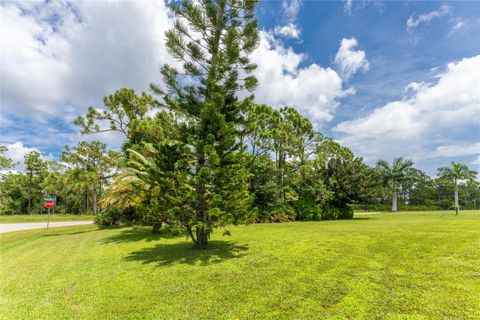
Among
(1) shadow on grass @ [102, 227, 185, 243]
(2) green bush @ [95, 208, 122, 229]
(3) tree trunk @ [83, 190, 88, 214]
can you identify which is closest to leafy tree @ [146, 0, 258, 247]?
(1) shadow on grass @ [102, 227, 185, 243]

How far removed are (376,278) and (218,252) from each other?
173 inches

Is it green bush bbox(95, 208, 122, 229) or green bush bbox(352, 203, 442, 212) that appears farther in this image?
green bush bbox(352, 203, 442, 212)

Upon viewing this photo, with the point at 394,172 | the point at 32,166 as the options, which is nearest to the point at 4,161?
the point at 32,166

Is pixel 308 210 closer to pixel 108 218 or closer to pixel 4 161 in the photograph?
pixel 108 218

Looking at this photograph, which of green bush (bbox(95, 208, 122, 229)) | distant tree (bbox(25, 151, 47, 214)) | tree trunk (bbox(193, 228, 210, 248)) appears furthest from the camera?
distant tree (bbox(25, 151, 47, 214))

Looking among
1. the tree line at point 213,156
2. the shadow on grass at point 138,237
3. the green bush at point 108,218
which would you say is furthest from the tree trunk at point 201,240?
the green bush at point 108,218

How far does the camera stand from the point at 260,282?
4793mm

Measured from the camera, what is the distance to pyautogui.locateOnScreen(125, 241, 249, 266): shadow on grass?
260 inches

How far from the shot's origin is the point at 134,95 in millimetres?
19797

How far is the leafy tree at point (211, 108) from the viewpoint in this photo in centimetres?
706

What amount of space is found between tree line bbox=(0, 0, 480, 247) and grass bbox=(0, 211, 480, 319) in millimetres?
1563

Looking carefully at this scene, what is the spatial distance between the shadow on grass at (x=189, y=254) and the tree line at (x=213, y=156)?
53 centimetres

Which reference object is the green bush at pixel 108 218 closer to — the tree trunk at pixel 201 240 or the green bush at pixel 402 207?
the tree trunk at pixel 201 240

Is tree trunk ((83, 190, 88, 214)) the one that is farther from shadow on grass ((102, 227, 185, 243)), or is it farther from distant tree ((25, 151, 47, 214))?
shadow on grass ((102, 227, 185, 243))
